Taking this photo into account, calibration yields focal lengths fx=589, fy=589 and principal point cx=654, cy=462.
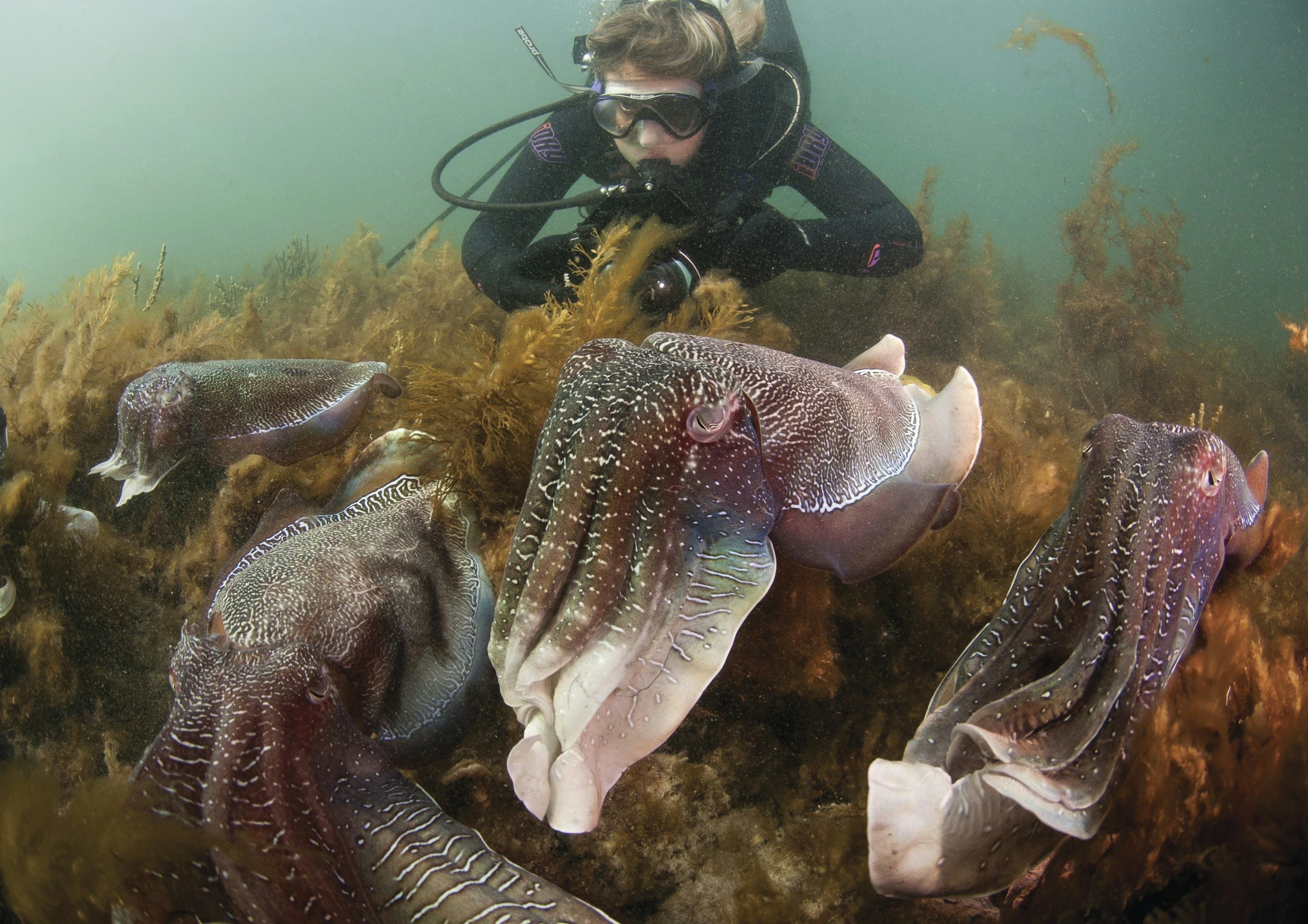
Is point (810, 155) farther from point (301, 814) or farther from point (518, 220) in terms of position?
point (301, 814)

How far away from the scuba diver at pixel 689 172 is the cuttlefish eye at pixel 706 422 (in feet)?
6.81

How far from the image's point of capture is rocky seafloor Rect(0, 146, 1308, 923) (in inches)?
65.2

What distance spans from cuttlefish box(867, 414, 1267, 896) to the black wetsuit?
3011mm

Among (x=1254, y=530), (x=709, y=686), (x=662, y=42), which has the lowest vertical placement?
(x=709, y=686)

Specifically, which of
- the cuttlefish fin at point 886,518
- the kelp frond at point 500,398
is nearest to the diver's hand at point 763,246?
the kelp frond at point 500,398

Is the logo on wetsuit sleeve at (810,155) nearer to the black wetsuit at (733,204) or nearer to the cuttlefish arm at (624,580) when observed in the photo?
the black wetsuit at (733,204)

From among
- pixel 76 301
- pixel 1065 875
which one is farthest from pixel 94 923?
pixel 76 301

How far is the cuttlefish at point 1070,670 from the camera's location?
4.43 feet

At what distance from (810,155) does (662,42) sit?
1788 mm

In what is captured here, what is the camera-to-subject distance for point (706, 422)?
1.54m

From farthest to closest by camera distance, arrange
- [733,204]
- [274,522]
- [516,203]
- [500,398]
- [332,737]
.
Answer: [516,203]
[733,204]
[274,522]
[500,398]
[332,737]

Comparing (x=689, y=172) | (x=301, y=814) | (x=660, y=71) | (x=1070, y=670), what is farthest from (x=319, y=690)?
(x=660, y=71)

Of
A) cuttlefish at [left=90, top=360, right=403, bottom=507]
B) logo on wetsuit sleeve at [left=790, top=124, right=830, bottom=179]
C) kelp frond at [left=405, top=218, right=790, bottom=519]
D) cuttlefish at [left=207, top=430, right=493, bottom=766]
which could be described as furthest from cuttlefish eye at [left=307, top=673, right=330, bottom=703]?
logo on wetsuit sleeve at [left=790, top=124, right=830, bottom=179]

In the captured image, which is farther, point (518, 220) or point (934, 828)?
point (518, 220)
